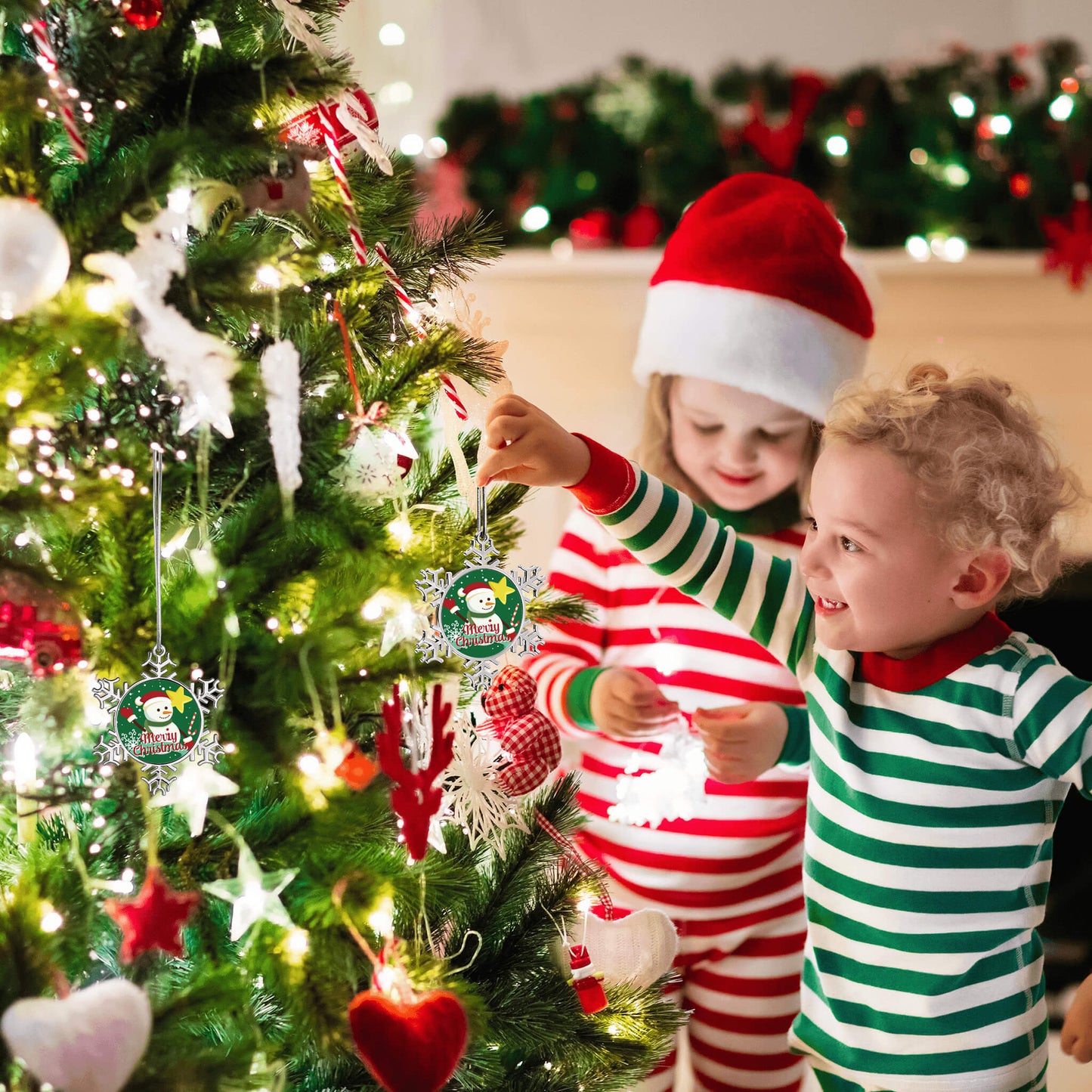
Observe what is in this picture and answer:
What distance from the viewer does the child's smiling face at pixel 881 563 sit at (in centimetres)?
80

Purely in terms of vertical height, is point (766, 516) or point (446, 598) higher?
point (446, 598)

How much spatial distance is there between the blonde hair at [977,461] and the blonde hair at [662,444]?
37cm

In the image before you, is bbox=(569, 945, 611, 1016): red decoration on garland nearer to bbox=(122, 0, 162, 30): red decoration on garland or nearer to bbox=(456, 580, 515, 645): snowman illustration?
bbox=(456, 580, 515, 645): snowman illustration

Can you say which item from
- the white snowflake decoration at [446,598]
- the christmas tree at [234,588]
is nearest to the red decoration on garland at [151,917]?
the christmas tree at [234,588]

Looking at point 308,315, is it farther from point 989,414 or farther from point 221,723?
point 989,414

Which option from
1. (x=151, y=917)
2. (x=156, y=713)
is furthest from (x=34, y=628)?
(x=151, y=917)

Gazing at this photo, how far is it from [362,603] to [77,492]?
202mm

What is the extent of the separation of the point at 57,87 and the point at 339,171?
7.0 inches

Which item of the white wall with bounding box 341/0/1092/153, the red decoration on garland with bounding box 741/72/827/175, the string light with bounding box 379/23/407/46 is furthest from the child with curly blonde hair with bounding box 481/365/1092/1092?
the string light with bounding box 379/23/407/46

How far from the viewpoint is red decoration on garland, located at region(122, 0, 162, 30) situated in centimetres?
65

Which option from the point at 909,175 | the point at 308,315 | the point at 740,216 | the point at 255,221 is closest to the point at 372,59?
the point at 909,175

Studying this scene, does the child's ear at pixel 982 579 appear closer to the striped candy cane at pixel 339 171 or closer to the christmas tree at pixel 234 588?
the christmas tree at pixel 234 588

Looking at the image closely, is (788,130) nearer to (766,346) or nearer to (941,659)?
(766,346)

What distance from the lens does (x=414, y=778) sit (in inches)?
26.4
